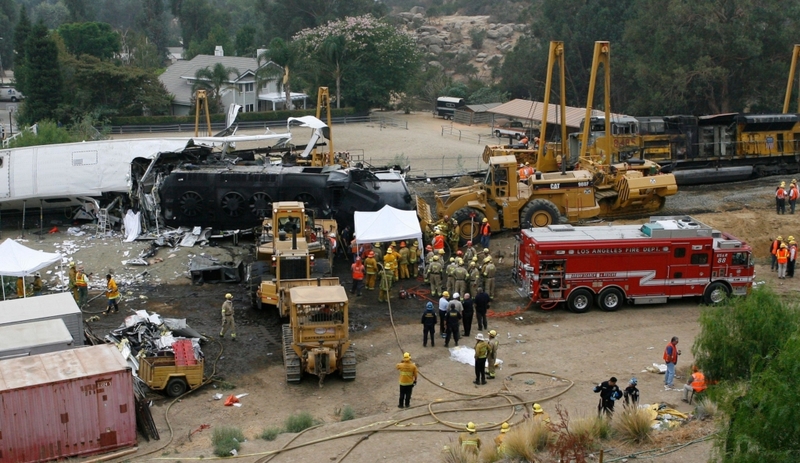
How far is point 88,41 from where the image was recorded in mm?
71312

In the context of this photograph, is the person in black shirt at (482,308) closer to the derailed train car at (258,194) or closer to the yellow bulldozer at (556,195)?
the yellow bulldozer at (556,195)

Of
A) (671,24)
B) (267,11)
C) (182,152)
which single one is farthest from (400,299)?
(267,11)

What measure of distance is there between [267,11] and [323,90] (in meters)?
45.7

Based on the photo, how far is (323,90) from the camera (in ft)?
126

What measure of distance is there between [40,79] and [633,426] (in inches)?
1939

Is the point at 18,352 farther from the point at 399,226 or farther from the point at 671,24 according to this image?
the point at 671,24

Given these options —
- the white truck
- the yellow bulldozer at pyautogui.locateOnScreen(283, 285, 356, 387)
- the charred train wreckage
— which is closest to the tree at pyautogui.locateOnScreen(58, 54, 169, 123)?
the white truck

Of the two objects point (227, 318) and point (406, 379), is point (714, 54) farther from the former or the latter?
point (406, 379)

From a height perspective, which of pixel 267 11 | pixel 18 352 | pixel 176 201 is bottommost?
pixel 18 352

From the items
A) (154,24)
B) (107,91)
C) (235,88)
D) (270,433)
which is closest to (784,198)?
(270,433)

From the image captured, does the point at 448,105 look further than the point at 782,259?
Yes

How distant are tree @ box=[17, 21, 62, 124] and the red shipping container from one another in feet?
141

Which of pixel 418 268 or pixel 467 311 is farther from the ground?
pixel 418 268

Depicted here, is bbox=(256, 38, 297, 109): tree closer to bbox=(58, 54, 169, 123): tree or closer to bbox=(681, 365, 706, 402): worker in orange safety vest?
bbox=(58, 54, 169, 123): tree
